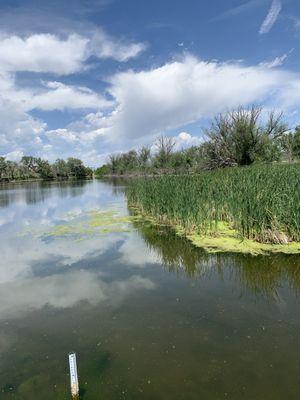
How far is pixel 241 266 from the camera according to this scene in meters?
6.86

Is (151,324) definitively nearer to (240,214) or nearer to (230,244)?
(230,244)

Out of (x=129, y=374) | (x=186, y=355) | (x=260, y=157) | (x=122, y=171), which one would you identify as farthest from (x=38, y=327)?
(x=122, y=171)

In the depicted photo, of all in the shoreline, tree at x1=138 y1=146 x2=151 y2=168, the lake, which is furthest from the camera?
tree at x1=138 y1=146 x2=151 y2=168

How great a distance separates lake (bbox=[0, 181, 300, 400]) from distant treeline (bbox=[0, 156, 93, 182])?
247 feet

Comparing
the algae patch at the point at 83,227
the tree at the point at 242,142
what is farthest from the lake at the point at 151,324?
the tree at the point at 242,142

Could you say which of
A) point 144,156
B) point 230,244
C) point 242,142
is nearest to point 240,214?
point 230,244

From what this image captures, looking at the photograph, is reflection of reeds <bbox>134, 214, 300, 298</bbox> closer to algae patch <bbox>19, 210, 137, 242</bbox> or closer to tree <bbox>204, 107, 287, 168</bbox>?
algae patch <bbox>19, 210, 137, 242</bbox>

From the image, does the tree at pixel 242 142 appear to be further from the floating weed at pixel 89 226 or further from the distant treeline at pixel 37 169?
the distant treeline at pixel 37 169

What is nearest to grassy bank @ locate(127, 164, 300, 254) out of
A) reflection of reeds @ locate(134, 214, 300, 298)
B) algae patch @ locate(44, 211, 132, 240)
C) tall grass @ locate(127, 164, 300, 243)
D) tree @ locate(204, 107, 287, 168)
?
tall grass @ locate(127, 164, 300, 243)

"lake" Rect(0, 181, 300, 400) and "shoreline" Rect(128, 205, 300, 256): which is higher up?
"shoreline" Rect(128, 205, 300, 256)

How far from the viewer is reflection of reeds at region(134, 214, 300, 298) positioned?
5.86 meters

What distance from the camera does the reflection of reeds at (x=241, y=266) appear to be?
19.2 feet

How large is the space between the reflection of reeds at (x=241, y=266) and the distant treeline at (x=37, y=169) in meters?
75.7

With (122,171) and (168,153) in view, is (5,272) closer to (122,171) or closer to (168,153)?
(168,153)
